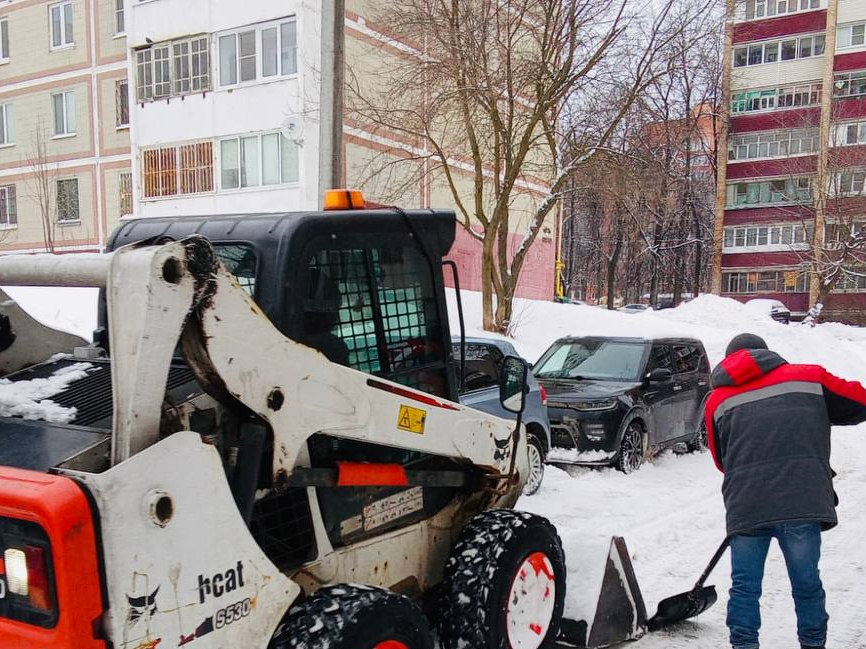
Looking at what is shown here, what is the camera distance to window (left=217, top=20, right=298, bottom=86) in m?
22.4

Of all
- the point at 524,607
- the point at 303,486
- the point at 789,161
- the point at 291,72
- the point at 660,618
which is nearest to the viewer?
the point at 303,486

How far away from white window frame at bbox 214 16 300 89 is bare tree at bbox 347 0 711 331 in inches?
165

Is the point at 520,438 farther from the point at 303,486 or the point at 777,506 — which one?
the point at 303,486

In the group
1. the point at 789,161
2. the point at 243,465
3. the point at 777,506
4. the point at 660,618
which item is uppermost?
the point at 789,161

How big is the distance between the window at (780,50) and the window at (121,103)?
37.6 meters

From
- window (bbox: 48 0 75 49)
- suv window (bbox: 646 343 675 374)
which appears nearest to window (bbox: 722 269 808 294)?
window (bbox: 48 0 75 49)

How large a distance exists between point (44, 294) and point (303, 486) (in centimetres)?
1606

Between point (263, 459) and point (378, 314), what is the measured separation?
1.02 m

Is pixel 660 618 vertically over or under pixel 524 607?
under

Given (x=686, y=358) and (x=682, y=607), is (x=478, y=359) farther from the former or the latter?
(x=686, y=358)

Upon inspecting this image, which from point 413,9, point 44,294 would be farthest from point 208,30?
point 44,294

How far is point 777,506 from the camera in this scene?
384 cm

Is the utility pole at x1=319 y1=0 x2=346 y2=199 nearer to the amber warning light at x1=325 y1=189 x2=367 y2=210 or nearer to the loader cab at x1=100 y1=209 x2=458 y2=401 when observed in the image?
the loader cab at x1=100 y1=209 x2=458 y2=401

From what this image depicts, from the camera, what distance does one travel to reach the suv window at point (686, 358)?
10.5 metres
